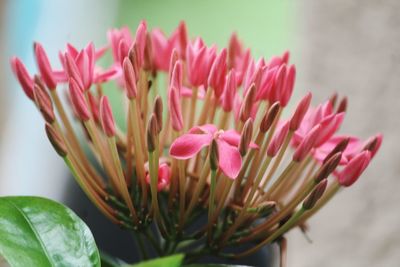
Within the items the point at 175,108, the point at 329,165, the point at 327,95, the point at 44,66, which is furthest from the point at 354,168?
the point at 327,95

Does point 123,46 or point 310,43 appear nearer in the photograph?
point 123,46

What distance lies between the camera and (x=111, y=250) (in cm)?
65

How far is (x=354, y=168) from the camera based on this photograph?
1.29 ft

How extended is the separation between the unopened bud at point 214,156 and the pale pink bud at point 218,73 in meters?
0.07

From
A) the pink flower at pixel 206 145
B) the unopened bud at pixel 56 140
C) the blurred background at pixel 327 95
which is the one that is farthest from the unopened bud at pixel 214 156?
the blurred background at pixel 327 95

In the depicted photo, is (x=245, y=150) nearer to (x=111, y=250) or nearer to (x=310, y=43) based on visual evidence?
(x=111, y=250)

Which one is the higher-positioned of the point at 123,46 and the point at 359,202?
the point at 123,46

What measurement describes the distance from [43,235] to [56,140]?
0.20 feet

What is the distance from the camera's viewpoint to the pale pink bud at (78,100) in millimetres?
383

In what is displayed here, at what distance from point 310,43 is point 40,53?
0.54m

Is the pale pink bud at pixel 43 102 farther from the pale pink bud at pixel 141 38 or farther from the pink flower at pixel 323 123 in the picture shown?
the pink flower at pixel 323 123

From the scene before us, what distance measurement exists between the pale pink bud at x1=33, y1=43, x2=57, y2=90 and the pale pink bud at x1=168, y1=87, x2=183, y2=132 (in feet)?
0.31

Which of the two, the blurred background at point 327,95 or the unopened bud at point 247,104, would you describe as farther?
the blurred background at point 327,95

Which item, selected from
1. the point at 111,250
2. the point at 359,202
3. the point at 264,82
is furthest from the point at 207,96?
the point at 359,202
